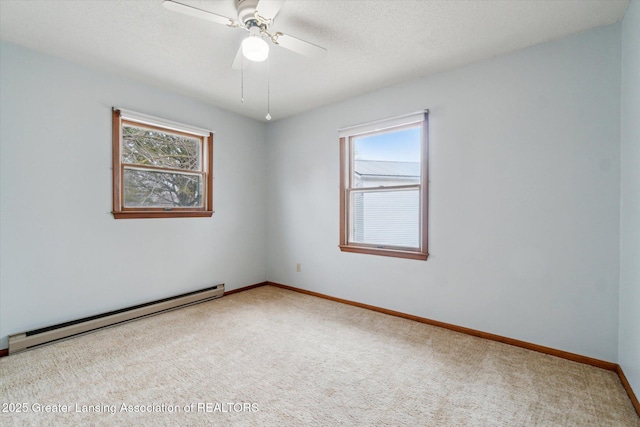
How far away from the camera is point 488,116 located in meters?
2.62

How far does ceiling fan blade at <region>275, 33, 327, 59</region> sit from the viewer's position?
6.61ft

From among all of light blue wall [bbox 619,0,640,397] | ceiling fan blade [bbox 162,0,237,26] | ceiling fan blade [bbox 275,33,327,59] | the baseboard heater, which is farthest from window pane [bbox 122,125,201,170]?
light blue wall [bbox 619,0,640,397]

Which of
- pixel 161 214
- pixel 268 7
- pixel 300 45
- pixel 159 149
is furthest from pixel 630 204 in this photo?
pixel 159 149

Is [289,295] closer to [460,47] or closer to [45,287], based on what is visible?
[45,287]

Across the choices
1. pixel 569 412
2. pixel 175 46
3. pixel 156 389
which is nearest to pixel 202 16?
pixel 175 46

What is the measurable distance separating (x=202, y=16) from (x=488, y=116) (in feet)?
8.00

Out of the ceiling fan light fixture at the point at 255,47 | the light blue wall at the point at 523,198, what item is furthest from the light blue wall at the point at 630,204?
the ceiling fan light fixture at the point at 255,47

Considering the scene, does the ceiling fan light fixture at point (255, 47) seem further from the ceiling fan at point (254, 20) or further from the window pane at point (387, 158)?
the window pane at point (387, 158)

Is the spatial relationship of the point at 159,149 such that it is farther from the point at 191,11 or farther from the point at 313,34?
the point at 313,34

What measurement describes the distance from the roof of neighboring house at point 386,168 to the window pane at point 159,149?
2116mm

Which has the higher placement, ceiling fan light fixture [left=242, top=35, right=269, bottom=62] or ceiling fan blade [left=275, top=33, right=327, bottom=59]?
ceiling fan blade [left=275, top=33, right=327, bottom=59]

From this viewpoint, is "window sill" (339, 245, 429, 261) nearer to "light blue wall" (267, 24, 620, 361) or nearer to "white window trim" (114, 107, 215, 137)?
"light blue wall" (267, 24, 620, 361)

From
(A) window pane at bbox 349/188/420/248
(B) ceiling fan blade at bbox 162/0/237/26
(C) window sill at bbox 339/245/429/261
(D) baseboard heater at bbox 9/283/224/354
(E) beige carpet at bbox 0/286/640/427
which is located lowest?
(E) beige carpet at bbox 0/286/640/427

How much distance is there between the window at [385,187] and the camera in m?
3.09
